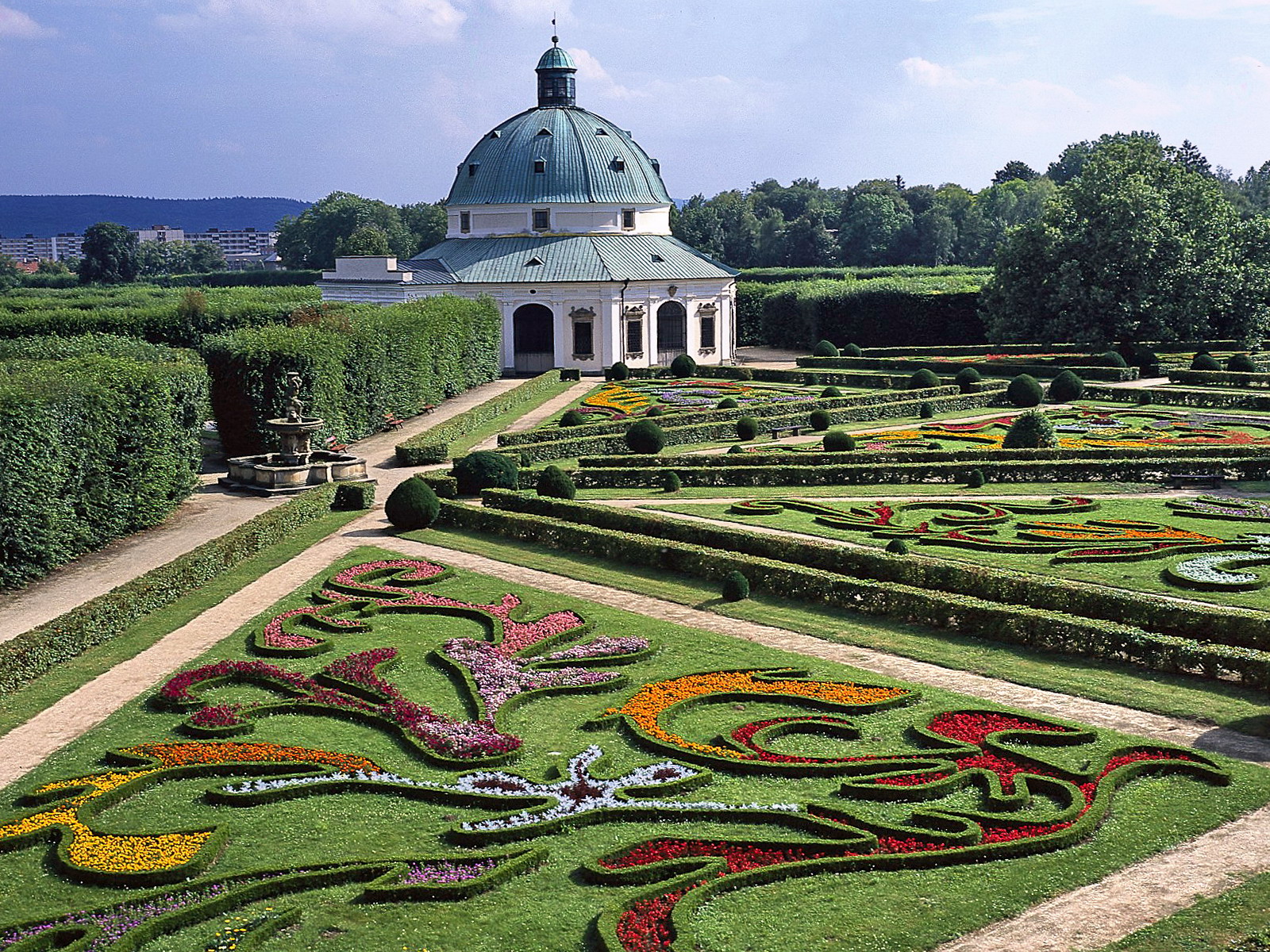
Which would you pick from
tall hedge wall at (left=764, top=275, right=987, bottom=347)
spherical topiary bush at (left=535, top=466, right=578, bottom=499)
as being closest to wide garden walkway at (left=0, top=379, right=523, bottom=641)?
spherical topiary bush at (left=535, top=466, right=578, bottom=499)

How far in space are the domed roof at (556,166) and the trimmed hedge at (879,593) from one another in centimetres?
4537

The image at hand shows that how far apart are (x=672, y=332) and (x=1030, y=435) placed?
114ft

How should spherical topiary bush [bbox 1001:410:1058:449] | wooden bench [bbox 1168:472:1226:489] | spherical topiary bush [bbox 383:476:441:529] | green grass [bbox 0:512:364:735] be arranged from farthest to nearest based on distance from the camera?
spherical topiary bush [bbox 1001:410:1058:449]
wooden bench [bbox 1168:472:1226:489]
spherical topiary bush [bbox 383:476:441:529]
green grass [bbox 0:512:364:735]

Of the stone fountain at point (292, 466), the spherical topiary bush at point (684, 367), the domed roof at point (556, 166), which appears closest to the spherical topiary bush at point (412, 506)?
the stone fountain at point (292, 466)

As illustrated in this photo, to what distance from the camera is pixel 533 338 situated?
6588 centimetres

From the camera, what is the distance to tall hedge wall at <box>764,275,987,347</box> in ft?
238

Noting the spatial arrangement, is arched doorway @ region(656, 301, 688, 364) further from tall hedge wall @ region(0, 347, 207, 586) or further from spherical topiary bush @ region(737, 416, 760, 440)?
tall hedge wall @ region(0, 347, 207, 586)

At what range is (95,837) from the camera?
13.1 m

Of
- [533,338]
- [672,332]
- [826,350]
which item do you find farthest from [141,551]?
[672,332]

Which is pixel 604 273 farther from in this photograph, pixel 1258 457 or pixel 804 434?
pixel 1258 457

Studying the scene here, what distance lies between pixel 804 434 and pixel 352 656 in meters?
25.7

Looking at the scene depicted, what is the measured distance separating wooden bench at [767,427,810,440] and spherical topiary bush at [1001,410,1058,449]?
7.90m

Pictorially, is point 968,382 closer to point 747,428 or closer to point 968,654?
point 747,428

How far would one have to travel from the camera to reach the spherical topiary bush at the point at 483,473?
30.8 meters
